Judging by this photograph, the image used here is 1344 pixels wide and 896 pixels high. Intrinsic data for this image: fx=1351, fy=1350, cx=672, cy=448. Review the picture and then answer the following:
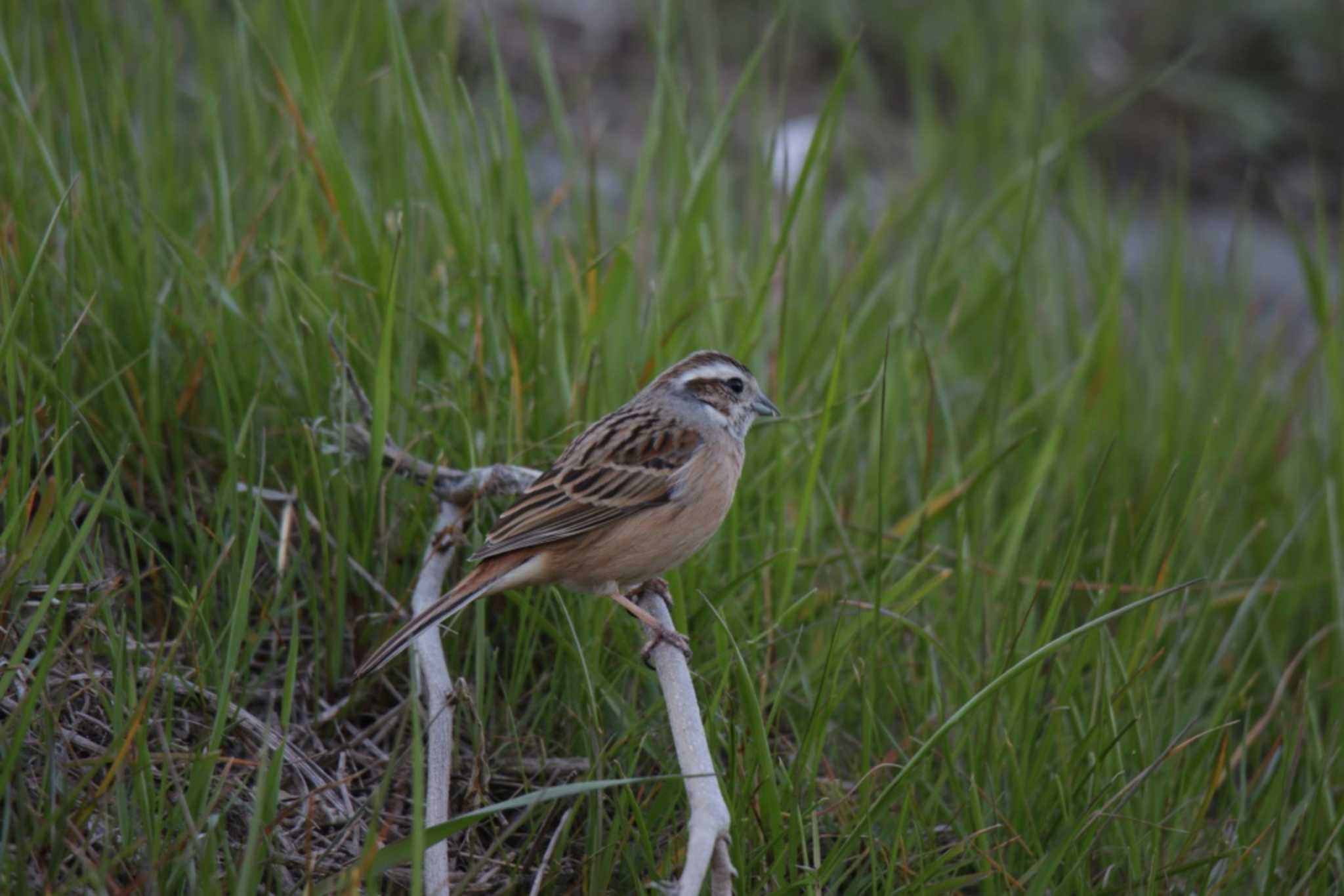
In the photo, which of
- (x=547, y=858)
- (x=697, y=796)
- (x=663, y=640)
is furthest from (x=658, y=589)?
(x=697, y=796)

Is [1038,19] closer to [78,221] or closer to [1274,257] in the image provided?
[1274,257]

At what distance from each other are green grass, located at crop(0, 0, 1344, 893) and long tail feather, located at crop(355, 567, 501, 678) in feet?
0.59

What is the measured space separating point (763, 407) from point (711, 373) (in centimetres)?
21

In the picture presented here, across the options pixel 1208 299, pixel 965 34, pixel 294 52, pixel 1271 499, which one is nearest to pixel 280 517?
pixel 294 52

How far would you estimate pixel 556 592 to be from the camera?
3473 millimetres

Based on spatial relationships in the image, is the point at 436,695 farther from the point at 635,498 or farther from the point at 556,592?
the point at 635,498

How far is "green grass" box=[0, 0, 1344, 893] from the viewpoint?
2.91 meters

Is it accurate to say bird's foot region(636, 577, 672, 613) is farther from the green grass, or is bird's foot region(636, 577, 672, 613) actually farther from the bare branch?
the bare branch

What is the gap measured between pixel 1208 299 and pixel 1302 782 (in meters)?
3.17

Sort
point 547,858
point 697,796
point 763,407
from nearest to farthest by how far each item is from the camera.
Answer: point 697,796 → point 547,858 → point 763,407

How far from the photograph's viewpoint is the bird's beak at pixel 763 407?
12.5 feet

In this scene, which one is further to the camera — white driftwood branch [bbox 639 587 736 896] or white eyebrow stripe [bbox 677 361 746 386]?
white eyebrow stripe [bbox 677 361 746 386]

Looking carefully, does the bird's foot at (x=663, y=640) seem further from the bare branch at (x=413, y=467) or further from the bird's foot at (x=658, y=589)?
the bare branch at (x=413, y=467)

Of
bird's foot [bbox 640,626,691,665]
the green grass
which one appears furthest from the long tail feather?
bird's foot [bbox 640,626,691,665]
